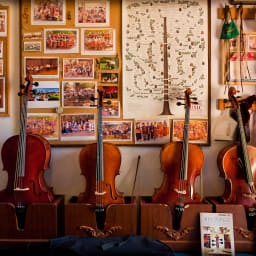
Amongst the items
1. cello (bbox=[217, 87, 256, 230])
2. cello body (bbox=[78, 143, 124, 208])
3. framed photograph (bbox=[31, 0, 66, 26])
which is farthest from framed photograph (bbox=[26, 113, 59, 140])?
cello (bbox=[217, 87, 256, 230])

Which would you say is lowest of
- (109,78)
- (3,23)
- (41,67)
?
(109,78)

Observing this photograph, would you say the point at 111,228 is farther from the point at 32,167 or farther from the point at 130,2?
the point at 130,2

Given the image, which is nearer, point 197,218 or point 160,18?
point 197,218

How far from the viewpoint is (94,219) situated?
72.5 inches

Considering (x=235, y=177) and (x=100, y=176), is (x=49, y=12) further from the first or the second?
(x=235, y=177)

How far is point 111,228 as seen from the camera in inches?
72.4

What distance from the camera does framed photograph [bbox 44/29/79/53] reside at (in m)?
2.29

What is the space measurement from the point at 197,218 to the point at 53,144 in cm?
140

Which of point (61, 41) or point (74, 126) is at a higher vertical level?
point (61, 41)

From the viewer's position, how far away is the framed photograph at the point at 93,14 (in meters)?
2.29

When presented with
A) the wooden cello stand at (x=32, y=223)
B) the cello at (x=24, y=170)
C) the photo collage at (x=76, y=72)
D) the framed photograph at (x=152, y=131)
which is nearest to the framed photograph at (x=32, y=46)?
the photo collage at (x=76, y=72)

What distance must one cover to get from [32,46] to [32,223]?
5.12 ft

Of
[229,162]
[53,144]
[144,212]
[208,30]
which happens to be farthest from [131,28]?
[144,212]

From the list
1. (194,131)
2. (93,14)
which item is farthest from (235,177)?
(93,14)
